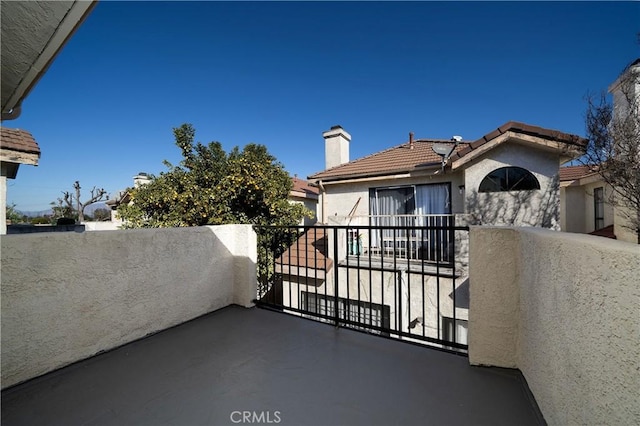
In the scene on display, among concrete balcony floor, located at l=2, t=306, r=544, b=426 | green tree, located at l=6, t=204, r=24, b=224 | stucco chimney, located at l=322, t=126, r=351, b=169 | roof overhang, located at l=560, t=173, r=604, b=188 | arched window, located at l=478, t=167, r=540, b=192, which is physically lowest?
concrete balcony floor, located at l=2, t=306, r=544, b=426

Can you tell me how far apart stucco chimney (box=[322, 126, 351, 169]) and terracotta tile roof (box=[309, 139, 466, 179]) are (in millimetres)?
737

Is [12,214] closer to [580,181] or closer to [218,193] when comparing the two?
[218,193]

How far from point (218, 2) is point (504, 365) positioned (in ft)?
35.1

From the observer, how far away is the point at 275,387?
2059mm

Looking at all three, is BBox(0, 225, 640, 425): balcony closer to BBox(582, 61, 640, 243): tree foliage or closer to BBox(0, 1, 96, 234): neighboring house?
BBox(0, 1, 96, 234): neighboring house

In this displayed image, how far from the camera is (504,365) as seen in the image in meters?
2.19

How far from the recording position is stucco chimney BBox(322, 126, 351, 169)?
10.9 meters

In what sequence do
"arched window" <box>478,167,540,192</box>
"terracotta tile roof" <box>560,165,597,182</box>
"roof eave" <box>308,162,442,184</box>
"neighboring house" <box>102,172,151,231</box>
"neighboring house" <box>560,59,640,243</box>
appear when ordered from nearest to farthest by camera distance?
"neighboring house" <box>560,59,640,243</box> < "arched window" <box>478,167,540,192</box> < "roof eave" <box>308,162,442,184</box> < "terracotta tile roof" <box>560,165,597,182</box> < "neighboring house" <box>102,172,151,231</box>

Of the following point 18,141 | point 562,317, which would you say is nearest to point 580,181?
point 562,317

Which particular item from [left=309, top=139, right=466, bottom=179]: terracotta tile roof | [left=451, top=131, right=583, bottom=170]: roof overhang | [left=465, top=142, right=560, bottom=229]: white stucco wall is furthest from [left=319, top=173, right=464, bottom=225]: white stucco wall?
[left=451, top=131, right=583, bottom=170]: roof overhang

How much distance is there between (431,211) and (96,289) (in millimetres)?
8122

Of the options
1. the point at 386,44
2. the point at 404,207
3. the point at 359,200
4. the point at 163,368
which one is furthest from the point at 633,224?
the point at 163,368

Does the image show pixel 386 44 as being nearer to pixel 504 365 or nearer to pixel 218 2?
pixel 218 2

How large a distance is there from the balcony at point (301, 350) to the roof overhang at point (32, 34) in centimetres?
153
